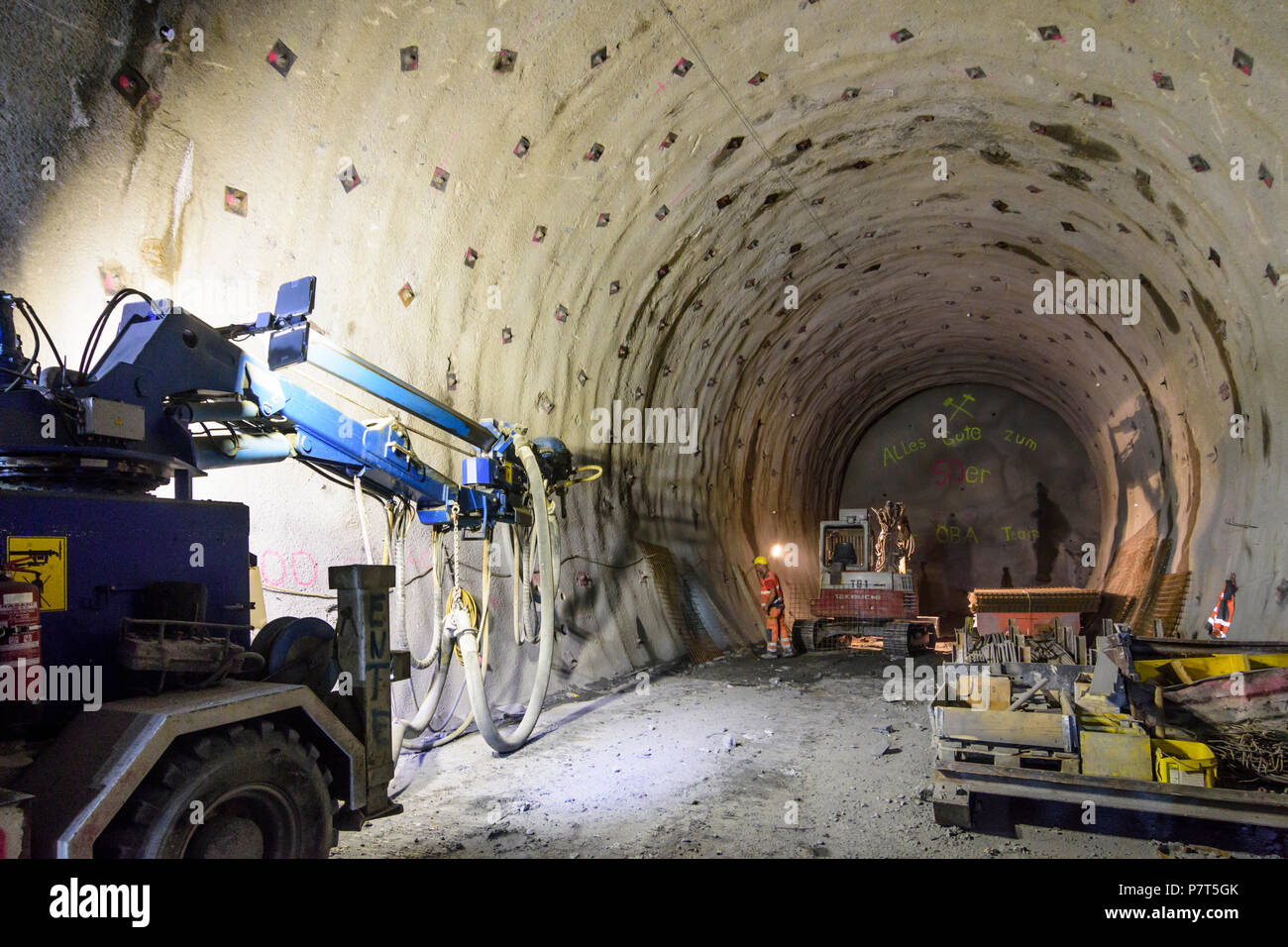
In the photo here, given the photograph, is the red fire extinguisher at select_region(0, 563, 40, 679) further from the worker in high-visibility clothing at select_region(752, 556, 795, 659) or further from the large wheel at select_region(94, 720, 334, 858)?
the worker in high-visibility clothing at select_region(752, 556, 795, 659)

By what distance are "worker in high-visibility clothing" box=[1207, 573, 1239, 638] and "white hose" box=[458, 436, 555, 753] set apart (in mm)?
7410

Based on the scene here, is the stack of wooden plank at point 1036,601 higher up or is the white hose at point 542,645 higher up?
the white hose at point 542,645

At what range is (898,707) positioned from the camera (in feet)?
25.4

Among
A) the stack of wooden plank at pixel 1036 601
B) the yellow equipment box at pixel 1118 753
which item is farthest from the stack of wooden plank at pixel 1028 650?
the stack of wooden plank at pixel 1036 601

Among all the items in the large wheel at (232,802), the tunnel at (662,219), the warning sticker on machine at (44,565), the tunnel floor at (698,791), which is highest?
the tunnel at (662,219)

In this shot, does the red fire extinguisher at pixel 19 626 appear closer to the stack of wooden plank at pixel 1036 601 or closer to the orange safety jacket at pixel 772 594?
the orange safety jacket at pixel 772 594

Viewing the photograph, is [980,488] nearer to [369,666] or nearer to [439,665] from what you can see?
[439,665]

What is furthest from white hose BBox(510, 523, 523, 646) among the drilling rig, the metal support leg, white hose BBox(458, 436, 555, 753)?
the metal support leg

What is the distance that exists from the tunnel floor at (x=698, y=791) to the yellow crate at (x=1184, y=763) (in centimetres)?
40

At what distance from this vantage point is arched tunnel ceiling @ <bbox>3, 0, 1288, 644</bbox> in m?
4.91

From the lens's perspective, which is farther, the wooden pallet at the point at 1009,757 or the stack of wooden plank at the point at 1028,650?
the stack of wooden plank at the point at 1028,650

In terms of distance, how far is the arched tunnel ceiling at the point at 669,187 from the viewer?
491cm
